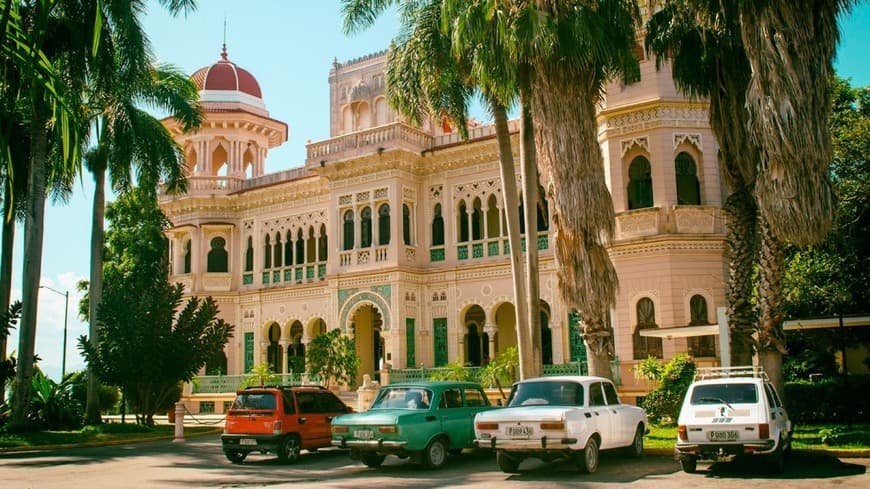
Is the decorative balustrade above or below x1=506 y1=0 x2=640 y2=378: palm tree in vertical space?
above

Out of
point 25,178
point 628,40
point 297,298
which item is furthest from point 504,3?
point 297,298

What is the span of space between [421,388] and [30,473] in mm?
7451

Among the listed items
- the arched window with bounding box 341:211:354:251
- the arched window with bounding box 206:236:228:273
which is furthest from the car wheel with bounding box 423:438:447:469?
the arched window with bounding box 206:236:228:273

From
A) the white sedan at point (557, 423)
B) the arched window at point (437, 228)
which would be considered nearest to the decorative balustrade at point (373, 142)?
the arched window at point (437, 228)

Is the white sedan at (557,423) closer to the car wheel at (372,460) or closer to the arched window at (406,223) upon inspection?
the car wheel at (372,460)

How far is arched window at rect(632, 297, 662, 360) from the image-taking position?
23.7m

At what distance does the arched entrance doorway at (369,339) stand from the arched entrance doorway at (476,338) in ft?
11.7

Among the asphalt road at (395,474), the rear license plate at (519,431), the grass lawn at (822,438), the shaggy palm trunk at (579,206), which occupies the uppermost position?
the shaggy palm trunk at (579,206)

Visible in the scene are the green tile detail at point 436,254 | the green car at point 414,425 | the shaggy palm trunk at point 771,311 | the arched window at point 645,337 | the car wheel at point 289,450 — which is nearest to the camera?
the green car at point 414,425

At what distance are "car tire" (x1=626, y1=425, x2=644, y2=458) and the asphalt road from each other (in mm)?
150

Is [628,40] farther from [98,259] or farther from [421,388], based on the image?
[98,259]

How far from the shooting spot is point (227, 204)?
36250mm

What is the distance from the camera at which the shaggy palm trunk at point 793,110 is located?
13.3 m

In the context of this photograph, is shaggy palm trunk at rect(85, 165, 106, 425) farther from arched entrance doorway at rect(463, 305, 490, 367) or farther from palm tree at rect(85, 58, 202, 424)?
arched entrance doorway at rect(463, 305, 490, 367)
